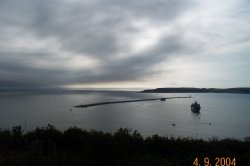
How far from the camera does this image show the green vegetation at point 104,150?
321 inches

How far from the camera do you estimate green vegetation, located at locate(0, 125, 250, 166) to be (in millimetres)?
8156

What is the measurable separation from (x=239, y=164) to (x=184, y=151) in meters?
2.25

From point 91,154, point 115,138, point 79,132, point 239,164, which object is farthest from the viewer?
point 79,132

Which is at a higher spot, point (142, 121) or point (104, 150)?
point (104, 150)

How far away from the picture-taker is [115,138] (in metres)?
10.5

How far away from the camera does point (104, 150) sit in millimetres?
9250

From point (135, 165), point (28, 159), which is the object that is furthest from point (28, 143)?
point (135, 165)

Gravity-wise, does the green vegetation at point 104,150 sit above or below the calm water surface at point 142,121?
above

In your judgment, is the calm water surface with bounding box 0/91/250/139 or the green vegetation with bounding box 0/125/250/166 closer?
the green vegetation with bounding box 0/125/250/166

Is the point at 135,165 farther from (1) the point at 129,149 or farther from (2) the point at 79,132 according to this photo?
(2) the point at 79,132

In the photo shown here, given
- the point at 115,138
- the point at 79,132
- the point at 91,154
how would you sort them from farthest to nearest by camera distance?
the point at 79,132 → the point at 115,138 → the point at 91,154

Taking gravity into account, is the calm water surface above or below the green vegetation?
below

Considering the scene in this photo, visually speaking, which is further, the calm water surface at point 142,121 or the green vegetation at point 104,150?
the calm water surface at point 142,121

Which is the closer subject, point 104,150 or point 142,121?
point 104,150
